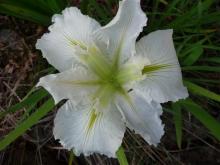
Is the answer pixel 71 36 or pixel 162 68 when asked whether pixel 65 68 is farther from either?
pixel 162 68

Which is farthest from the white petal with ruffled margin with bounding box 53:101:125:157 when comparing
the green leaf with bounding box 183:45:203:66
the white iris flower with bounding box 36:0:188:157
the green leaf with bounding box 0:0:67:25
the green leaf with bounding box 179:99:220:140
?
the green leaf with bounding box 0:0:67:25

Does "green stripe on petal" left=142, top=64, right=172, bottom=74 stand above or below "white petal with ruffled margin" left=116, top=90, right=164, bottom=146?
above

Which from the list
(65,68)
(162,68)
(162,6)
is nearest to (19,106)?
(65,68)

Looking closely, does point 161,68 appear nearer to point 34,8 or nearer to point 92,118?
point 92,118

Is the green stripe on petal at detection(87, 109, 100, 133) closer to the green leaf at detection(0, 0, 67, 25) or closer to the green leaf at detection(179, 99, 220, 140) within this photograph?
the green leaf at detection(179, 99, 220, 140)

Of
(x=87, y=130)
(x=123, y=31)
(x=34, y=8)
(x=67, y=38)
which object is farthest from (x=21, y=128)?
(x=34, y=8)

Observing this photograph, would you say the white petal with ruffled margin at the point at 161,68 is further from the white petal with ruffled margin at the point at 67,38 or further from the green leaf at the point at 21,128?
the green leaf at the point at 21,128

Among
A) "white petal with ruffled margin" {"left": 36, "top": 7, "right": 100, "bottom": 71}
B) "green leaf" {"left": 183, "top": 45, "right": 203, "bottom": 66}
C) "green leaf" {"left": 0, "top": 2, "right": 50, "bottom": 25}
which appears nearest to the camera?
"white petal with ruffled margin" {"left": 36, "top": 7, "right": 100, "bottom": 71}
